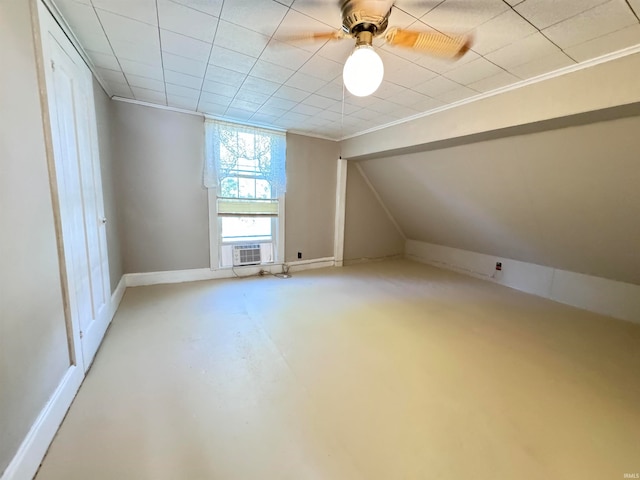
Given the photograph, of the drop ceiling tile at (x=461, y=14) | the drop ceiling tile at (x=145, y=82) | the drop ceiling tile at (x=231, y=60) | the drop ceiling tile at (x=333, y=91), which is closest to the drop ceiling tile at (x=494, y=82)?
the drop ceiling tile at (x=461, y=14)

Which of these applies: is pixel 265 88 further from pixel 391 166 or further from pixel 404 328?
pixel 404 328

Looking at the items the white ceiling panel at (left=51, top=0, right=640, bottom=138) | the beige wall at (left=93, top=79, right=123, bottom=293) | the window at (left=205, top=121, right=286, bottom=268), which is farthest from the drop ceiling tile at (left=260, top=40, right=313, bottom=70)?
the window at (left=205, top=121, right=286, bottom=268)

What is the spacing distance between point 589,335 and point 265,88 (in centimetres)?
400

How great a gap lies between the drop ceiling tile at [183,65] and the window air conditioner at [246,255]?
2308 millimetres

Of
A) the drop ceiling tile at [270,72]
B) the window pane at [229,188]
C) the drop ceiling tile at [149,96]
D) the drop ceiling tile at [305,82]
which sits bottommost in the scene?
the window pane at [229,188]

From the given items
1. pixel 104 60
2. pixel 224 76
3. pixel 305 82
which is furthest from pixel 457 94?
pixel 104 60

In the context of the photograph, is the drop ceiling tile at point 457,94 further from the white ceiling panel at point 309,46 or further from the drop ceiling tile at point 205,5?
the drop ceiling tile at point 205,5

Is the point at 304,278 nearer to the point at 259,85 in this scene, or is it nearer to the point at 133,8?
the point at 259,85

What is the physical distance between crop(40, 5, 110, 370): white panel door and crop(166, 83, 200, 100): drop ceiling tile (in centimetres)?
65

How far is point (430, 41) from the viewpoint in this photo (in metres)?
1.50

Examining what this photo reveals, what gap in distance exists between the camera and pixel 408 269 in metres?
4.83

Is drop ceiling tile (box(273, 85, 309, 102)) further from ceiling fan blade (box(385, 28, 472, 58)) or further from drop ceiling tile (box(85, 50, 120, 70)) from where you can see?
drop ceiling tile (box(85, 50, 120, 70))

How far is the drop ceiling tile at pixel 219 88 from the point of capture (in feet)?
8.29

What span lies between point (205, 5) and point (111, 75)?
5.46 ft
